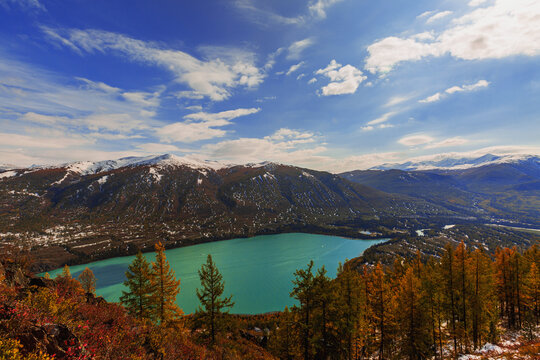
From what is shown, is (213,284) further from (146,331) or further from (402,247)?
(402,247)

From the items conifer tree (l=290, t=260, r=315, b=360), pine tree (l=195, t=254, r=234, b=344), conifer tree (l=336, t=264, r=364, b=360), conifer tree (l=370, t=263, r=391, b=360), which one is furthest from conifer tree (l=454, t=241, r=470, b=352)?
pine tree (l=195, t=254, r=234, b=344)

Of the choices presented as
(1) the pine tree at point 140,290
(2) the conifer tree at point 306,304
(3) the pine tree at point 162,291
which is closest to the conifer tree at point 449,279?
(2) the conifer tree at point 306,304

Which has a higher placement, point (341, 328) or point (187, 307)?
point (341, 328)

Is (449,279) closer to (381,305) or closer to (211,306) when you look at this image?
(381,305)

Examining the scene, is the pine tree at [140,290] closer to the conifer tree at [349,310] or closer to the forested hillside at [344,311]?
the forested hillside at [344,311]

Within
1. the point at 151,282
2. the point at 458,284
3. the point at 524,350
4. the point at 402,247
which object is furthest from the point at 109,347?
the point at 402,247

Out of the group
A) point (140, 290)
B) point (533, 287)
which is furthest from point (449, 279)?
point (140, 290)
